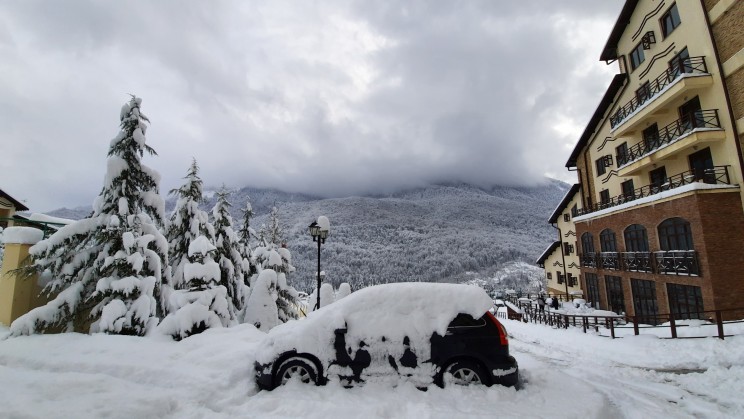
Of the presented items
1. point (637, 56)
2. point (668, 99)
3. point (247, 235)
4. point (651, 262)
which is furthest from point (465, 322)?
point (637, 56)

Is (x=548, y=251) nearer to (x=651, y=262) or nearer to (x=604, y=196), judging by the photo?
(x=604, y=196)

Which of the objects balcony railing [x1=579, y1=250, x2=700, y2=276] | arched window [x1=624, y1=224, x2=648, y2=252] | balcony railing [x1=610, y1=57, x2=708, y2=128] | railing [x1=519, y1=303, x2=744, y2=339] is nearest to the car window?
railing [x1=519, y1=303, x2=744, y2=339]

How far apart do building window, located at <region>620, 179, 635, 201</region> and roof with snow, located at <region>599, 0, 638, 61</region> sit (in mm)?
9682

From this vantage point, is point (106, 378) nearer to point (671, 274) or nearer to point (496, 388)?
point (496, 388)

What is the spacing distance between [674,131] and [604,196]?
970 cm

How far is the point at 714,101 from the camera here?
16281 mm

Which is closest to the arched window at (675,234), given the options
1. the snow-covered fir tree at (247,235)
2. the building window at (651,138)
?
the building window at (651,138)

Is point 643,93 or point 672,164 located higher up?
point 643,93

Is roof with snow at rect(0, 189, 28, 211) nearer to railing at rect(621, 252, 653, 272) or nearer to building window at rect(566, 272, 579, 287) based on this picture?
railing at rect(621, 252, 653, 272)

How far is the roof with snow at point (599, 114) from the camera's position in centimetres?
2398

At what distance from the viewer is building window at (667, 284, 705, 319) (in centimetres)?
1616

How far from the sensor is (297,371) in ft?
19.2

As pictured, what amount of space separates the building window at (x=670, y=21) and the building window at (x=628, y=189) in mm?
9706

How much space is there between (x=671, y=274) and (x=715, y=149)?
22.4 feet
